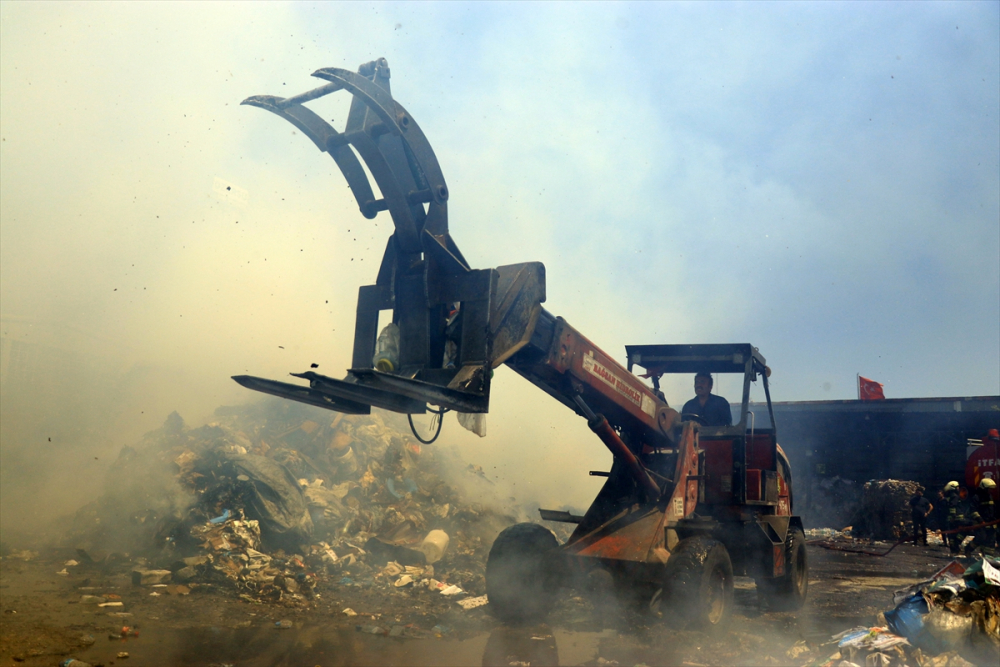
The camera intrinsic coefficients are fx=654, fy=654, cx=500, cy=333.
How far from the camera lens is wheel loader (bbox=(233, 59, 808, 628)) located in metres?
3.93

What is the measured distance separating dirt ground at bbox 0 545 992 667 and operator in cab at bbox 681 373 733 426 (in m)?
2.08

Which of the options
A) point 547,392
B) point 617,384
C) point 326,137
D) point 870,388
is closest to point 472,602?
point 547,392

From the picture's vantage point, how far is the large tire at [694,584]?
547cm

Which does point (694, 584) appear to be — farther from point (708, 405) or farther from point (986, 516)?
point (986, 516)

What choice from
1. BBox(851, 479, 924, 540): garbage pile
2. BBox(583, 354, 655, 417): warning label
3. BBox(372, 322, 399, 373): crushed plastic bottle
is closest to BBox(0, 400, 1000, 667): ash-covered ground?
BBox(583, 354, 655, 417): warning label

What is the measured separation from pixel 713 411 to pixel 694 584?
2467 millimetres

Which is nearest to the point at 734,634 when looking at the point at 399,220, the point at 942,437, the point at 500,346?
the point at 500,346

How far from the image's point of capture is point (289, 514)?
29.0 ft

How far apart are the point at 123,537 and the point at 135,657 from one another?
4248 mm

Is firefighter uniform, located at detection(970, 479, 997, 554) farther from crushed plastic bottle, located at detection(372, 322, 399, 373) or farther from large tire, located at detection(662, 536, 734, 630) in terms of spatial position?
crushed plastic bottle, located at detection(372, 322, 399, 373)

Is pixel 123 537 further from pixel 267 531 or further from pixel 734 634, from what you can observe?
pixel 734 634

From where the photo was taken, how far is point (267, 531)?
857 cm

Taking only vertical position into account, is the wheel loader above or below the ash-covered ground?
above

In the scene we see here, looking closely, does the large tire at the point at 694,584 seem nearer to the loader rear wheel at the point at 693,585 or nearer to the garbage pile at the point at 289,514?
the loader rear wheel at the point at 693,585
